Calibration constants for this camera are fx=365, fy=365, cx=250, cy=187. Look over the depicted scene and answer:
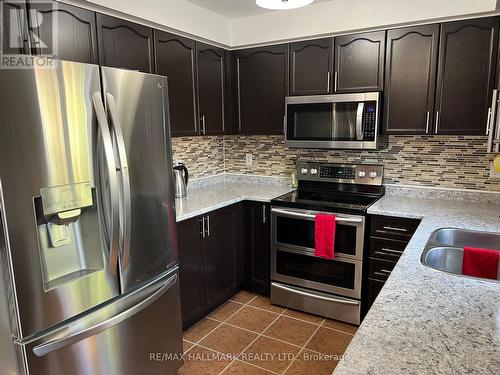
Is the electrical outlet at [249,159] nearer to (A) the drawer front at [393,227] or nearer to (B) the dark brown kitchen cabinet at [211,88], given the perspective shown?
(B) the dark brown kitchen cabinet at [211,88]

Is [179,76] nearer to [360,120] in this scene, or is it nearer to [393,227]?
[360,120]

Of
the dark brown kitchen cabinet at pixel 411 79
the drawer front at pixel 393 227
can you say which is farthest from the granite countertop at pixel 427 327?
the dark brown kitchen cabinet at pixel 411 79

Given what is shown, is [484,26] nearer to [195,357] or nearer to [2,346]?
[195,357]

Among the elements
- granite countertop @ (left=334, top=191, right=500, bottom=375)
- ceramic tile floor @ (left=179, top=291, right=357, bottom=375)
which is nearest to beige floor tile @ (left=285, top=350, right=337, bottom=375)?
ceramic tile floor @ (left=179, top=291, right=357, bottom=375)

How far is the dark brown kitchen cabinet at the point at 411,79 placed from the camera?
97.9 inches

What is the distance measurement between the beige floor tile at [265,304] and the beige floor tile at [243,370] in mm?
693

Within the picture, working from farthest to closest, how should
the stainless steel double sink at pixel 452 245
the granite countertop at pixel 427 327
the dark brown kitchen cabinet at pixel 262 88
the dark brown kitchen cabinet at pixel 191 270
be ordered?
1. the dark brown kitchen cabinet at pixel 262 88
2. the dark brown kitchen cabinet at pixel 191 270
3. the stainless steel double sink at pixel 452 245
4. the granite countertop at pixel 427 327

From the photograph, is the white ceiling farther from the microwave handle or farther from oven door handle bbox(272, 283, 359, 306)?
oven door handle bbox(272, 283, 359, 306)

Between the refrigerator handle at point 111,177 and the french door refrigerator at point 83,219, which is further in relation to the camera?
the refrigerator handle at point 111,177

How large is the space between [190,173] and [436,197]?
2.04m

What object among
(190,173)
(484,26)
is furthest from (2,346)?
(484,26)

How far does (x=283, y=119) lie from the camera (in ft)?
10.00

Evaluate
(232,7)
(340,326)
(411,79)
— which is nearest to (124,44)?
(232,7)

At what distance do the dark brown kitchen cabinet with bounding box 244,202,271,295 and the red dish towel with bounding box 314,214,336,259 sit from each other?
0.44m
